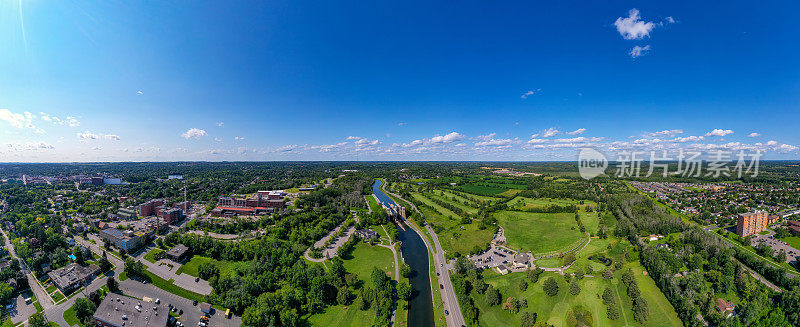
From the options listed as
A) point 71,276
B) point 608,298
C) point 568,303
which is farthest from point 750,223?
point 71,276

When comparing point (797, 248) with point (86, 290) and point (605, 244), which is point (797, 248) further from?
point (86, 290)

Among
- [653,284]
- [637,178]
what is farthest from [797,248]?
[637,178]

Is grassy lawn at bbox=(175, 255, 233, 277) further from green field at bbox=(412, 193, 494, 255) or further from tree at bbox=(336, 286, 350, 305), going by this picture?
green field at bbox=(412, 193, 494, 255)

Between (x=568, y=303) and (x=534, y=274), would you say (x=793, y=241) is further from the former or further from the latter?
(x=534, y=274)

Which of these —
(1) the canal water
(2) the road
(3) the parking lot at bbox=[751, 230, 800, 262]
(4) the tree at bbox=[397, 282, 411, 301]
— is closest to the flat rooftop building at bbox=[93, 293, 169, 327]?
(4) the tree at bbox=[397, 282, 411, 301]

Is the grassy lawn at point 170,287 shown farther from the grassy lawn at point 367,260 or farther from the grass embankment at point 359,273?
the grassy lawn at point 367,260

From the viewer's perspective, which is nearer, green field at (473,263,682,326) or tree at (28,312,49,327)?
tree at (28,312,49,327)

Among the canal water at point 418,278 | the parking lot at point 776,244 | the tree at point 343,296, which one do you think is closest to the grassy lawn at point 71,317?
the tree at point 343,296
